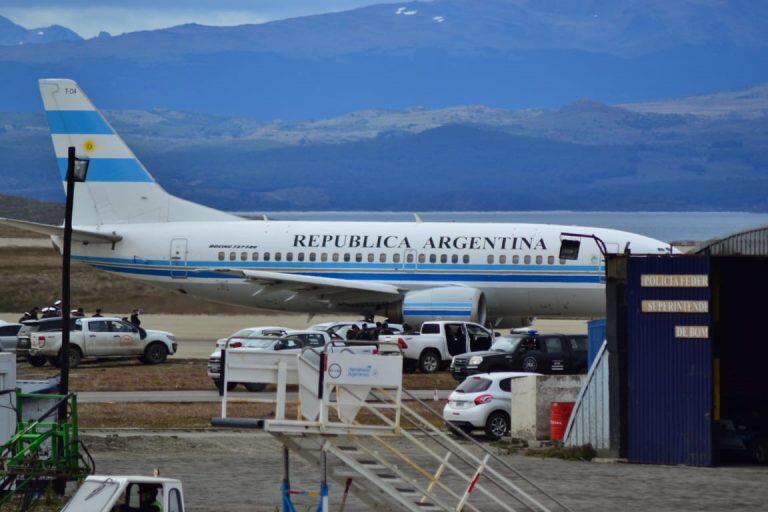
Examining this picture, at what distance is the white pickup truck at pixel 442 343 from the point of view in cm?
4581

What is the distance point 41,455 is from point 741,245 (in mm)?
13093

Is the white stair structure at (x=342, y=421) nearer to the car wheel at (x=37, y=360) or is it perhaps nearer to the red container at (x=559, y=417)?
the red container at (x=559, y=417)

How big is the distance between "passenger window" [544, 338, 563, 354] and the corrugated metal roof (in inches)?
526

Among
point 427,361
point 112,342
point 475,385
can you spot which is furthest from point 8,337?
point 475,385

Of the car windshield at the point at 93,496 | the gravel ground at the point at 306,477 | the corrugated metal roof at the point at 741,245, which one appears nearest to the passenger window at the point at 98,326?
the gravel ground at the point at 306,477

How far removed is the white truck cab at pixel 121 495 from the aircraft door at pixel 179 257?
1391 inches

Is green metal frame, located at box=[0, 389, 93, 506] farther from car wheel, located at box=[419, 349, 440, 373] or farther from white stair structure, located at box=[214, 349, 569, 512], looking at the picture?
car wheel, located at box=[419, 349, 440, 373]

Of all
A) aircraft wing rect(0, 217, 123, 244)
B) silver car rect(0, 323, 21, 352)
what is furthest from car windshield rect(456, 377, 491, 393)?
aircraft wing rect(0, 217, 123, 244)

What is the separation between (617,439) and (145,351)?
76.3 ft

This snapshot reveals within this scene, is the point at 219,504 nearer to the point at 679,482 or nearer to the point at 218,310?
the point at 679,482

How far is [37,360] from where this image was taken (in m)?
47.0

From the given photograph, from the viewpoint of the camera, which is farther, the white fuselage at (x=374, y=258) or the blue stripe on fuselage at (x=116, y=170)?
the blue stripe on fuselage at (x=116, y=170)

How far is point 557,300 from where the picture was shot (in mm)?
Answer: 50031

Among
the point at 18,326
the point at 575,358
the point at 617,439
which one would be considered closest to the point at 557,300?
the point at 575,358
